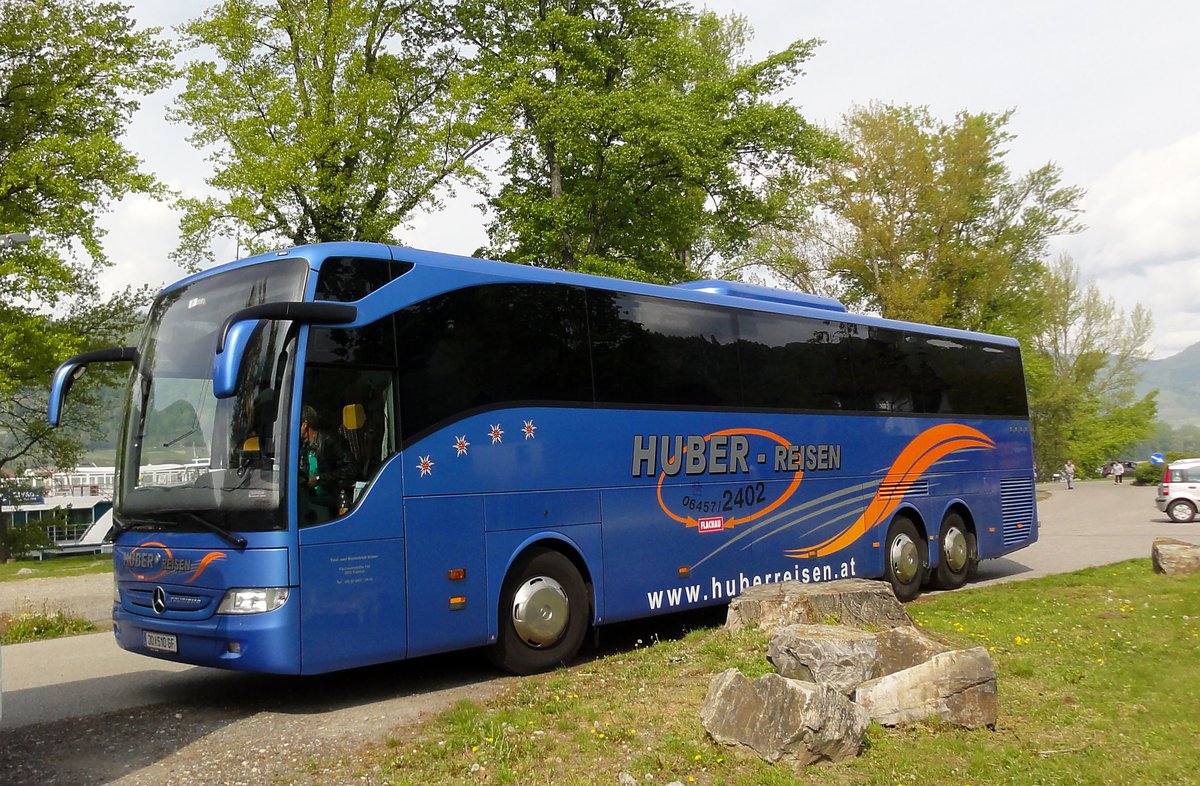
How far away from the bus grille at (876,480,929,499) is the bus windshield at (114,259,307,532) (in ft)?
29.6

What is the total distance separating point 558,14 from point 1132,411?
53910 millimetres

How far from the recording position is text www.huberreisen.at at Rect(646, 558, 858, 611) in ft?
36.3

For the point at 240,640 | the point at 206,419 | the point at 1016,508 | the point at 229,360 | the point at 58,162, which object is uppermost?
the point at 58,162

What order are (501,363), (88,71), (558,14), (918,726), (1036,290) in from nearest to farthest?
(918,726), (501,363), (88,71), (558,14), (1036,290)

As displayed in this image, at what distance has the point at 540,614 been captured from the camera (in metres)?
9.62

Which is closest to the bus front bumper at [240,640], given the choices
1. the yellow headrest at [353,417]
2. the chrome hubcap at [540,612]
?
the yellow headrest at [353,417]

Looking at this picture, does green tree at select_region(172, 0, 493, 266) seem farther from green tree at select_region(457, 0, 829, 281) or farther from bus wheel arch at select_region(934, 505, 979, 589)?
bus wheel arch at select_region(934, 505, 979, 589)

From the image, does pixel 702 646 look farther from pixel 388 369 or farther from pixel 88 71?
pixel 88 71

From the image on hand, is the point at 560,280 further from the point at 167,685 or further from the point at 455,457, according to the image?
the point at 167,685

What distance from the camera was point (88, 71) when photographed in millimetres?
26250

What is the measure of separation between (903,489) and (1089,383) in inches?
2236

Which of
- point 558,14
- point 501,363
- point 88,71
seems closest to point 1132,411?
point 558,14

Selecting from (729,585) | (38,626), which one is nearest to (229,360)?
(729,585)

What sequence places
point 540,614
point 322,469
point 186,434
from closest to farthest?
point 322,469 < point 186,434 < point 540,614
